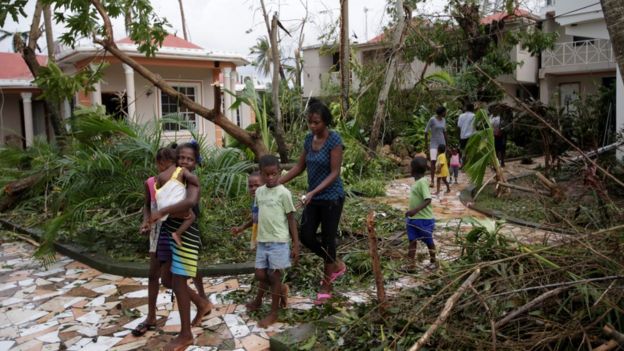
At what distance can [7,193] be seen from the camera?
948 centimetres

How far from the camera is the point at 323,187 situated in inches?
178

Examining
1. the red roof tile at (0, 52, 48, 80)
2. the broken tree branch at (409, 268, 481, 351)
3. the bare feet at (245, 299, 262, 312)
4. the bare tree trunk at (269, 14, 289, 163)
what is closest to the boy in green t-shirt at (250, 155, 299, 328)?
the bare feet at (245, 299, 262, 312)

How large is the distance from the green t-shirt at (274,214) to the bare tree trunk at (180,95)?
9.65ft

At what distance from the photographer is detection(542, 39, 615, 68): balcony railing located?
69.6ft

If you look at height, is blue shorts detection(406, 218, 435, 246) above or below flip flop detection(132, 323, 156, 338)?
above

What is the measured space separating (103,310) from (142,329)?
0.86m

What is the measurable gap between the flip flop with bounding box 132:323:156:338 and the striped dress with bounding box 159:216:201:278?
26.6 inches

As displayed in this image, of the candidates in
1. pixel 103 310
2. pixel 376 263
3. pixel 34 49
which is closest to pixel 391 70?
pixel 34 49

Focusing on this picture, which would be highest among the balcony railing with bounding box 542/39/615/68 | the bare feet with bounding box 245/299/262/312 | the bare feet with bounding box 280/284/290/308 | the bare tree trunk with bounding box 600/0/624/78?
the balcony railing with bounding box 542/39/615/68

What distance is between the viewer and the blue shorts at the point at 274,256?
14.4 ft

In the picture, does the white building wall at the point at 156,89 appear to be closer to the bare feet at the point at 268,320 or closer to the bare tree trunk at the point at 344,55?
the bare tree trunk at the point at 344,55

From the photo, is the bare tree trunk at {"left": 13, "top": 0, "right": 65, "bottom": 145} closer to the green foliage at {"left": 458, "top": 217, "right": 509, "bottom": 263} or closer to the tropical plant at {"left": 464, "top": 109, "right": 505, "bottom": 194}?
the tropical plant at {"left": 464, "top": 109, "right": 505, "bottom": 194}

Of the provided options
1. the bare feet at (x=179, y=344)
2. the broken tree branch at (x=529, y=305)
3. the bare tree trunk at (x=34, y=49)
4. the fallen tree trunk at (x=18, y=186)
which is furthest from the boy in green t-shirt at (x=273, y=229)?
the bare tree trunk at (x=34, y=49)

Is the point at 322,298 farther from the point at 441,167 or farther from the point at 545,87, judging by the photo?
the point at 545,87
